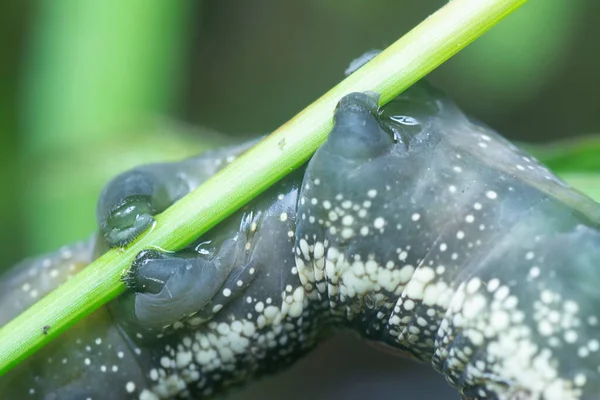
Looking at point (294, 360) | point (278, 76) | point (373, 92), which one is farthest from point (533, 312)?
point (278, 76)

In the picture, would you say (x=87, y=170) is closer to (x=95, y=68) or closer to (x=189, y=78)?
(x=95, y=68)

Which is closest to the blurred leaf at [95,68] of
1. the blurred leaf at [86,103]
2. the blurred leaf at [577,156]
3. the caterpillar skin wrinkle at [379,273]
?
the blurred leaf at [86,103]

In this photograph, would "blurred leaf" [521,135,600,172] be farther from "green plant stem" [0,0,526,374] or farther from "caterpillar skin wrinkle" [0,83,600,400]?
"green plant stem" [0,0,526,374]

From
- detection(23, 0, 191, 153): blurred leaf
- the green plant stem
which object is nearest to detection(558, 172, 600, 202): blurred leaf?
the green plant stem

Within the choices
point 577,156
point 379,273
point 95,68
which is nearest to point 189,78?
point 95,68

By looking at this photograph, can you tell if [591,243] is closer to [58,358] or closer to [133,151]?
[58,358]

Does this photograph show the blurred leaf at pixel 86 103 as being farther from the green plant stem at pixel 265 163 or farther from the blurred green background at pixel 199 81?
the green plant stem at pixel 265 163
